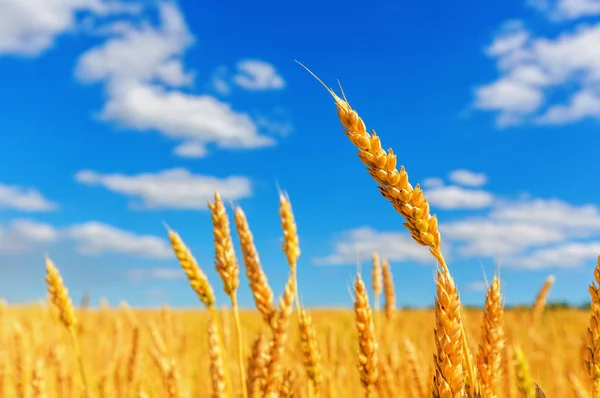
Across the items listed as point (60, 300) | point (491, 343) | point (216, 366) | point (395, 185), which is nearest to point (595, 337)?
point (491, 343)

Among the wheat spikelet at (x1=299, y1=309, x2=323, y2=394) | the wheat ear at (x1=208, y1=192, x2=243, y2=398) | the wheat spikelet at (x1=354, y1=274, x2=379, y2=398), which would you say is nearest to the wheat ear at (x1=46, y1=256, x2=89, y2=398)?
the wheat ear at (x1=208, y1=192, x2=243, y2=398)

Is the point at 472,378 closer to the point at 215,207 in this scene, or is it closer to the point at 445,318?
the point at 445,318

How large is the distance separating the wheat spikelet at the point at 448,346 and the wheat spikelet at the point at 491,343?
1.28 ft

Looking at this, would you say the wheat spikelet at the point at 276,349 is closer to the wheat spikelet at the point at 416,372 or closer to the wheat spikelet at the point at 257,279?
the wheat spikelet at the point at 257,279

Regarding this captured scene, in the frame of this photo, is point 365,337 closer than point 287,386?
Yes

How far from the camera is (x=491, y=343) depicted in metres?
1.64

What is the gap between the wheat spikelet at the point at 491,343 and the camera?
1.58 meters

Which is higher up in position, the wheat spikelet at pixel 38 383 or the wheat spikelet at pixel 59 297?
the wheat spikelet at pixel 59 297

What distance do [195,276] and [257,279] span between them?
24 centimetres

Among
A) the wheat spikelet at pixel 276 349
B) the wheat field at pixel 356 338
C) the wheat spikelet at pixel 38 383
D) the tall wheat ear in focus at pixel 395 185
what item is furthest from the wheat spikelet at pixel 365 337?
the wheat spikelet at pixel 38 383

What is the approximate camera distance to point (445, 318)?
1.17 metres

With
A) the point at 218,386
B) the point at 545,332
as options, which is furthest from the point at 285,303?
the point at 545,332

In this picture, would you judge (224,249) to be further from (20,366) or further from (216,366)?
(20,366)

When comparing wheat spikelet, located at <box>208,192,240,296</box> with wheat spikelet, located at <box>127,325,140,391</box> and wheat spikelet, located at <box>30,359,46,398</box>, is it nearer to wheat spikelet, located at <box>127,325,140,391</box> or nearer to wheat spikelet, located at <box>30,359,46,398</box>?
wheat spikelet, located at <box>30,359,46,398</box>
